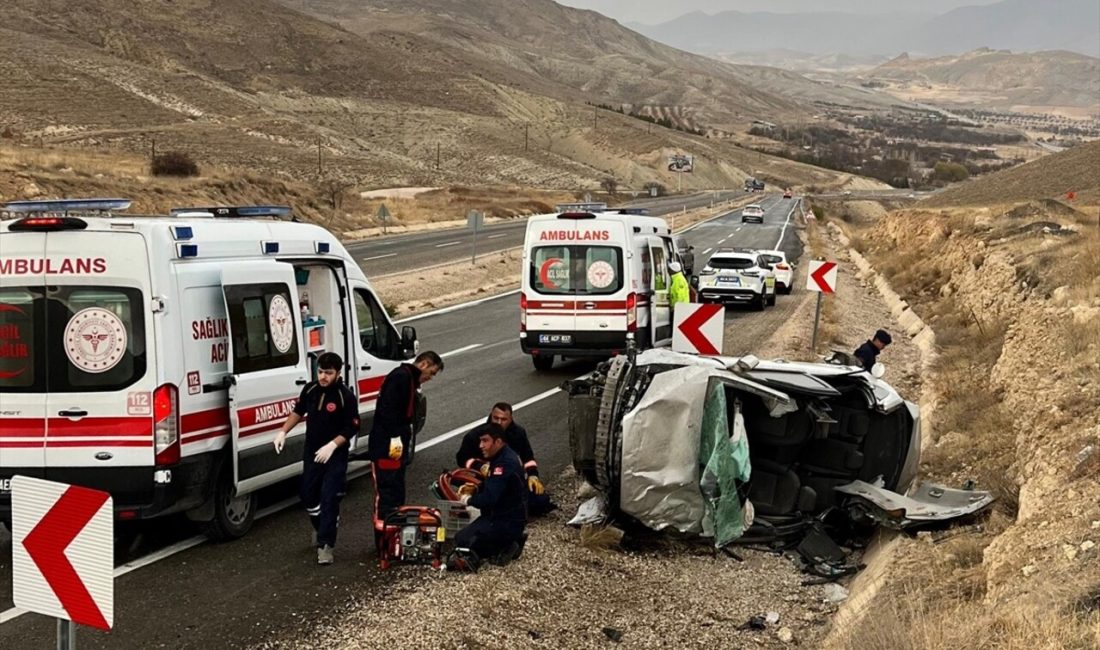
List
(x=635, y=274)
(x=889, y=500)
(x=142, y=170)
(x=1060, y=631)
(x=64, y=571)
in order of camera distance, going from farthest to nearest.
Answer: (x=142, y=170) → (x=635, y=274) → (x=889, y=500) → (x=1060, y=631) → (x=64, y=571)

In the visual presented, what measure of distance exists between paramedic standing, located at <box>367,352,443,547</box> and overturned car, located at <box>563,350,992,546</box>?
5.23 ft

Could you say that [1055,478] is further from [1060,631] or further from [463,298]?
[463,298]

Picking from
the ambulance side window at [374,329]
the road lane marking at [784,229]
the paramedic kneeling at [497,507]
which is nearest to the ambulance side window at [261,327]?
the ambulance side window at [374,329]

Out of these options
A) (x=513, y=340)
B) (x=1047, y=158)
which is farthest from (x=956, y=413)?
(x=1047, y=158)

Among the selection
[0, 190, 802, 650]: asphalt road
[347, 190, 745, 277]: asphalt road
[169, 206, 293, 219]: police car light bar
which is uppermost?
[169, 206, 293, 219]: police car light bar

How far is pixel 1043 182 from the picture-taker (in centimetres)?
5297

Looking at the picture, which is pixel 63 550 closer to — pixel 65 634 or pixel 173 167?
pixel 65 634

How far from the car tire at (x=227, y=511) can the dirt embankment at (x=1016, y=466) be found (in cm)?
470

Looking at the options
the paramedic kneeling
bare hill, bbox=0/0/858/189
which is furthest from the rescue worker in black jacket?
bare hill, bbox=0/0/858/189

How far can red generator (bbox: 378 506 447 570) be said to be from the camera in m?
7.72

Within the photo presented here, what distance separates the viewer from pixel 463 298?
1124 inches

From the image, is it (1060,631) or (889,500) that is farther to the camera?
(889,500)

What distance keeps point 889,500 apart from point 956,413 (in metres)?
4.48

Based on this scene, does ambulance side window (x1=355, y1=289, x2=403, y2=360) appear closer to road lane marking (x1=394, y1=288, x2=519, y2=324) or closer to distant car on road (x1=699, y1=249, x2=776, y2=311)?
road lane marking (x1=394, y1=288, x2=519, y2=324)
